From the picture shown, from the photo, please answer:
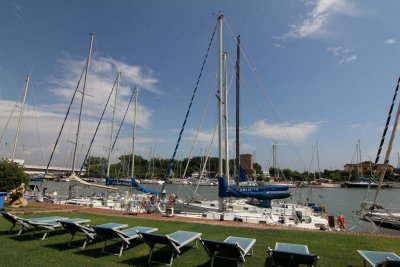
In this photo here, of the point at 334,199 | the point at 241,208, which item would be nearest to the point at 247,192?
the point at 241,208

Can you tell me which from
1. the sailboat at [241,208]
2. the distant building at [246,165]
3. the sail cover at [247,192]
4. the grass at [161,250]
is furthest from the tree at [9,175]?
the distant building at [246,165]

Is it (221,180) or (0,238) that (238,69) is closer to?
(221,180)

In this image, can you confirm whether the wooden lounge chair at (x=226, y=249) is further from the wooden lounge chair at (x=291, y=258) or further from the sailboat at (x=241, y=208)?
the sailboat at (x=241, y=208)

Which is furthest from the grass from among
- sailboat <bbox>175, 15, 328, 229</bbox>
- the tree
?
the tree

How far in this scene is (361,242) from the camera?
33.3 feet

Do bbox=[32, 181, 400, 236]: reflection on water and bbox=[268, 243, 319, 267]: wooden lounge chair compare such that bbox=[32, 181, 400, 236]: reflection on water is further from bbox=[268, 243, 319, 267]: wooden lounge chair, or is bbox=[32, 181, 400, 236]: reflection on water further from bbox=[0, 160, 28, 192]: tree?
bbox=[0, 160, 28, 192]: tree

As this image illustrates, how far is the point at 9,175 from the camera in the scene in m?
21.2

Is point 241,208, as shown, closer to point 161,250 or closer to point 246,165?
point 161,250

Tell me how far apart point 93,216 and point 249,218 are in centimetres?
868

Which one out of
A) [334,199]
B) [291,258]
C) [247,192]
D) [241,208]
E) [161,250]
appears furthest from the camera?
[334,199]

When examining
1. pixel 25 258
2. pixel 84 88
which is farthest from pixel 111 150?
pixel 25 258

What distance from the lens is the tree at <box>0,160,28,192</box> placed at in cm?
2100

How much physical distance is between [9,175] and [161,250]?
57.4 ft

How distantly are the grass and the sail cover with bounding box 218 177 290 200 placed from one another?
23.7 ft
